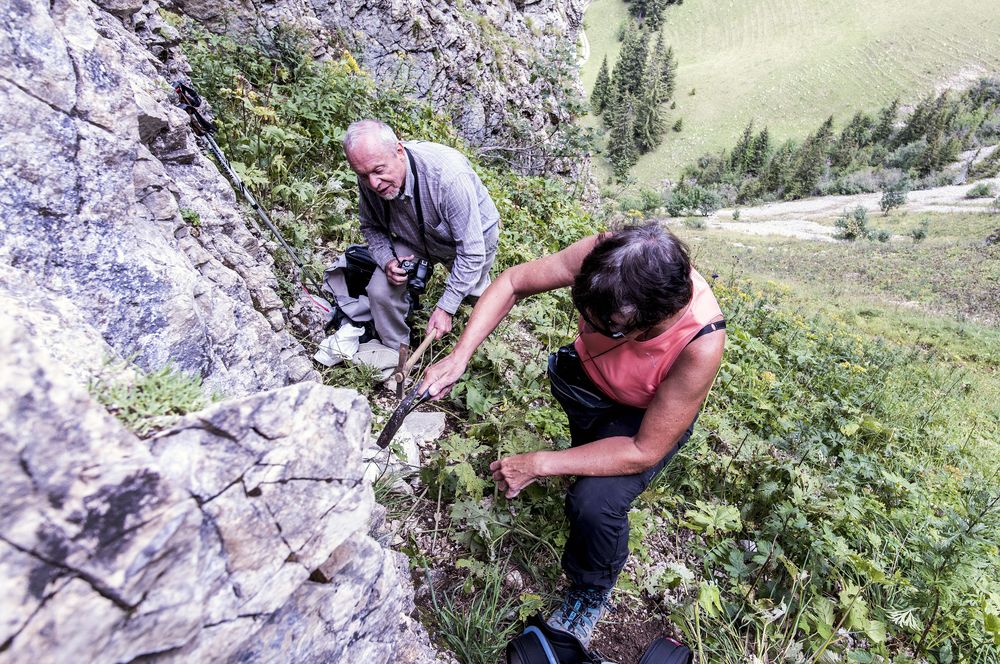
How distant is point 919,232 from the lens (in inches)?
Result: 1436

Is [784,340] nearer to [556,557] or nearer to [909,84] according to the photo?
[556,557]

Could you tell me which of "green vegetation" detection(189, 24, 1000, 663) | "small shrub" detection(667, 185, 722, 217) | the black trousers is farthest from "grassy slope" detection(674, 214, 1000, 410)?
"small shrub" detection(667, 185, 722, 217)

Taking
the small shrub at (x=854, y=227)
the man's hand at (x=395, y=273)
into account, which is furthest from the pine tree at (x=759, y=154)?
the man's hand at (x=395, y=273)

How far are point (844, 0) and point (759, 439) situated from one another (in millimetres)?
133097

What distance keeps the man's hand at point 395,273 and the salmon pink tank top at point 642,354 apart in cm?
156

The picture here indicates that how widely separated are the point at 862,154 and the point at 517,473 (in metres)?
84.8

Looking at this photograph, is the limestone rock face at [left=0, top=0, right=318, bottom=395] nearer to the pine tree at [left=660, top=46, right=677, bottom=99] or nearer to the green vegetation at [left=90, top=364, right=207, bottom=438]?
the green vegetation at [left=90, top=364, right=207, bottom=438]

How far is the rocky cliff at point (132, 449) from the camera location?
2.70ft

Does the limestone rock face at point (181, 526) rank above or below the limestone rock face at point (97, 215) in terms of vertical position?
below

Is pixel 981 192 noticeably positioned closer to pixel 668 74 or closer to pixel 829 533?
pixel 668 74

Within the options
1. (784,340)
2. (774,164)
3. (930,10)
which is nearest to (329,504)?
(784,340)

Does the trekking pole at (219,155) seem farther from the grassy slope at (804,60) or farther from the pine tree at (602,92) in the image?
the pine tree at (602,92)

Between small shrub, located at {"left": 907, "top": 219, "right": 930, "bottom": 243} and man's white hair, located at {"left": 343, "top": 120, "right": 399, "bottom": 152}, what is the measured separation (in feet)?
148

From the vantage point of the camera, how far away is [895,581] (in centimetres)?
228
